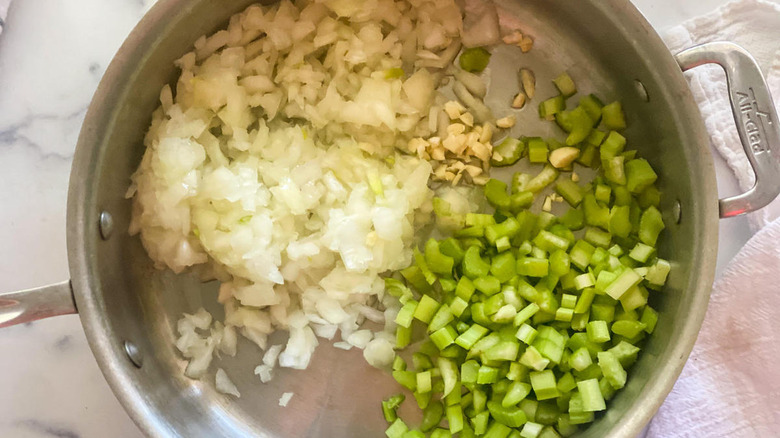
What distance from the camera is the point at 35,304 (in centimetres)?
96

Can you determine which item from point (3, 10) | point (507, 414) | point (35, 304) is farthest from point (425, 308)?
point (3, 10)

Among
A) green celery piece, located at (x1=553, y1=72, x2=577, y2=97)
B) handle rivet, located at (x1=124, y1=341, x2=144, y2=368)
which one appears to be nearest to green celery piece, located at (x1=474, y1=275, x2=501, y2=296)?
green celery piece, located at (x1=553, y1=72, x2=577, y2=97)

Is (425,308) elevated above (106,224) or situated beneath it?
situated beneath

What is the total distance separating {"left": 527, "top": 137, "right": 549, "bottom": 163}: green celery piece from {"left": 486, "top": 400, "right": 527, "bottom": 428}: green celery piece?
0.48m

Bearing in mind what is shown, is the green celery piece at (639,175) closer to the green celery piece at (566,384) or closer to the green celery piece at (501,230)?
the green celery piece at (501,230)

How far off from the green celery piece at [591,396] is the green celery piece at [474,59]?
636mm

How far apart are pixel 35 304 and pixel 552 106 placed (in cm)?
99

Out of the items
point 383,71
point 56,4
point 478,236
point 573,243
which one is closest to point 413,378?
point 478,236

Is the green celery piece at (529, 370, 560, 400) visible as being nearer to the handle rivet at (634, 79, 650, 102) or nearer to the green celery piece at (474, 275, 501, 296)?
the green celery piece at (474, 275, 501, 296)

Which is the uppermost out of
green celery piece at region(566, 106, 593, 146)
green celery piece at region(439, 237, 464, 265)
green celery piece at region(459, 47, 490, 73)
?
green celery piece at region(459, 47, 490, 73)

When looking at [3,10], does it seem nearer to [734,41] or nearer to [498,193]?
[498,193]

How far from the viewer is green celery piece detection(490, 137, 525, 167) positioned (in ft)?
3.96

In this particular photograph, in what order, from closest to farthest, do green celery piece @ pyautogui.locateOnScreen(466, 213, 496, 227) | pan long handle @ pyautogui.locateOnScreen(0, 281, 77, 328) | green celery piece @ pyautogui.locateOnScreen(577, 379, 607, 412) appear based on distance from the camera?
pan long handle @ pyautogui.locateOnScreen(0, 281, 77, 328) < green celery piece @ pyautogui.locateOnScreen(577, 379, 607, 412) < green celery piece @ pyautogui.locateOnScreen(466, 213, 496, 227)

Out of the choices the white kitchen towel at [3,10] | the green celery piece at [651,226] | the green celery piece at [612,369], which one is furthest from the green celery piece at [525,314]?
the white kitchen towel at [3,10]
